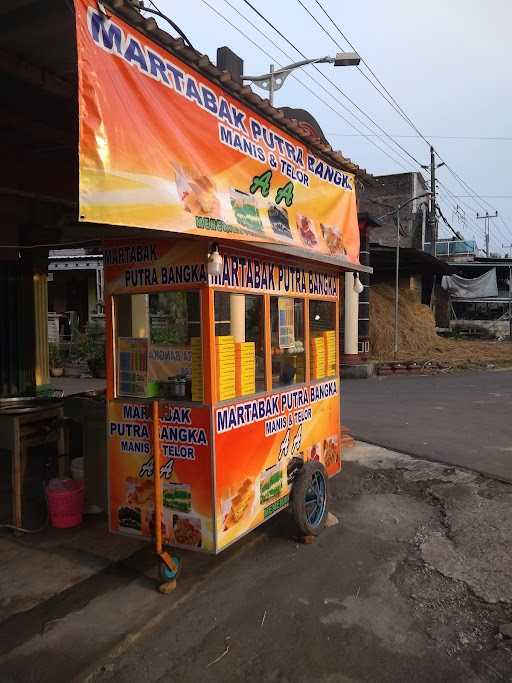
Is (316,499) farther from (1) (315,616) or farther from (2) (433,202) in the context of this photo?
(2) (433,202)

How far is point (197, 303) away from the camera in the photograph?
12.2ft

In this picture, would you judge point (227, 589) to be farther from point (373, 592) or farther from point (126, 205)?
point (126, 205)

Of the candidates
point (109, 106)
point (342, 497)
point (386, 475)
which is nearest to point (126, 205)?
point (109, 106)

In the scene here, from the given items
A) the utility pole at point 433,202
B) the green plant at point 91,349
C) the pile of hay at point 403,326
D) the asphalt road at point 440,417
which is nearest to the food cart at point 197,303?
the asphalt road at point 440,417

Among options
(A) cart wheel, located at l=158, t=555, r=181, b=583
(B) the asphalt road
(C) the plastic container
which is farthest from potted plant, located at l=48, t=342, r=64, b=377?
(A) cart wheel, located at l=158, t=555, r=181, b=583

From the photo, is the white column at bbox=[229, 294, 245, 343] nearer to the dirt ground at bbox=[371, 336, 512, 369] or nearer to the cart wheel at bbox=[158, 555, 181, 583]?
the cart wheel at bbox=[158, 555, 181, 583]

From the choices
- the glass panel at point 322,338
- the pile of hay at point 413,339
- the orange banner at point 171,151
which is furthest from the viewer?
the pile of hay at point 413,339

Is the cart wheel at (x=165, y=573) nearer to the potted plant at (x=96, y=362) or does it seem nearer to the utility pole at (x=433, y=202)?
the potted plant at (x=96, y=362)

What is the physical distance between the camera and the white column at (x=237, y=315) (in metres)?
4.02

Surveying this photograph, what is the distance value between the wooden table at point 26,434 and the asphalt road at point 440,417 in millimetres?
4581

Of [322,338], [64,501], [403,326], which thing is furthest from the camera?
[403,326]

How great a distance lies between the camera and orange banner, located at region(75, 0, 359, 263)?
Answer: 8.92 ft

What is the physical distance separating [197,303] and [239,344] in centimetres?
50

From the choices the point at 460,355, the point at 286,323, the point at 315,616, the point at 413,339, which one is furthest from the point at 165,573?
the point at 413,339
